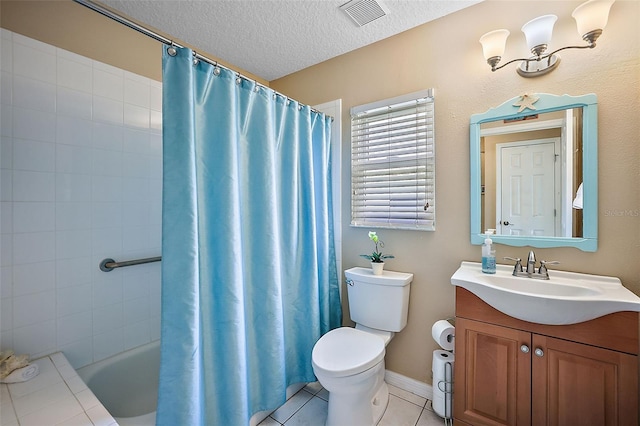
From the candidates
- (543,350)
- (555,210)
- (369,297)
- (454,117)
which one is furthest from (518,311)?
(454,117)

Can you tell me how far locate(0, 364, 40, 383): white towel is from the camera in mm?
1196

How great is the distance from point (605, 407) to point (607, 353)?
0.22m

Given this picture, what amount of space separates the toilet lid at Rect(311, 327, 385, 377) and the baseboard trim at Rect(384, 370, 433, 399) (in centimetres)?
50

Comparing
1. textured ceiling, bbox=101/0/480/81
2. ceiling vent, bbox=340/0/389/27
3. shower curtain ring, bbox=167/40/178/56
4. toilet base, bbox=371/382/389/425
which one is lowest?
toilet base, bbox=371/382/389/425

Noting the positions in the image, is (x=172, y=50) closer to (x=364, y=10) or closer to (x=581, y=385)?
(x=364, y=10)

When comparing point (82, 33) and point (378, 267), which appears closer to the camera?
point (82, 33)

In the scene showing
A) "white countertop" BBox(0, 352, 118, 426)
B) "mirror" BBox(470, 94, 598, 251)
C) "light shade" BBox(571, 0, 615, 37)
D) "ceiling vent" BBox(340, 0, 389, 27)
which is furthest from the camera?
"ceiling vent" BBox(340, 0, 389, 27)

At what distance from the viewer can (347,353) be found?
1.45 m

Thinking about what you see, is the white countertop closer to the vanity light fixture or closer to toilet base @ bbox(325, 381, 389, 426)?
toilet base @ bbox(325, 381, 389, 426)

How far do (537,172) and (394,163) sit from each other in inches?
31.2

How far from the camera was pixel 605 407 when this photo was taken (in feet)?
3.57

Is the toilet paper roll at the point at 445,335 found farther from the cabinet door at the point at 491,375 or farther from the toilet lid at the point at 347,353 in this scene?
the toilet lid at the point at 347,353

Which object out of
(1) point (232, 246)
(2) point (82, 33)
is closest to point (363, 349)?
(1) point (232, 246)

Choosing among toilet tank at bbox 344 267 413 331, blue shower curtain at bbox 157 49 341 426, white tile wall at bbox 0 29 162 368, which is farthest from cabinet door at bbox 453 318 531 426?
white tile wall at bbox 0 29 162 368
